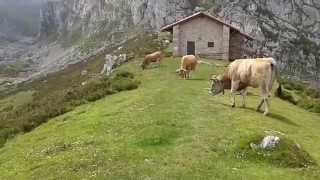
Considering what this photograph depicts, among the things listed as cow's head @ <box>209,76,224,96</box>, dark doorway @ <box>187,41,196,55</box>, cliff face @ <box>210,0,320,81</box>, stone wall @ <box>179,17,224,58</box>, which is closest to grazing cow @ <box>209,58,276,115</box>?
cow's head @ <box>209,76,224,96</box>

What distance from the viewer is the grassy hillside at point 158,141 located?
2184 cm

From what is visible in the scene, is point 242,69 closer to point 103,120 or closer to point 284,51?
point 103,120

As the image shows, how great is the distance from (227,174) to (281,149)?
12.5 ft

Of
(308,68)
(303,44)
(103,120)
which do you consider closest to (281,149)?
(103,120)

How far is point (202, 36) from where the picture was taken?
→ 79375 mm

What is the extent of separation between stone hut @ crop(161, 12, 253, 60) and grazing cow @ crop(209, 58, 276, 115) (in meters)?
40.5

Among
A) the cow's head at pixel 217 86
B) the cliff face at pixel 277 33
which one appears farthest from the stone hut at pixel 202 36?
the cliff face at pixel 277 33

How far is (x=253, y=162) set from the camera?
76.5 feet

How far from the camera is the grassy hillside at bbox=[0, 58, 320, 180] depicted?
21.8 meters

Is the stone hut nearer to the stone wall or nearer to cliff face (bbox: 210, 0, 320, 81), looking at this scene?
Answer: the stone wall

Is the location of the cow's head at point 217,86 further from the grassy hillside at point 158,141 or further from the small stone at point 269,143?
the small stone at point 269,143

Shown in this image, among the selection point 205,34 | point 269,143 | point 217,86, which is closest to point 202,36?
point 205,34

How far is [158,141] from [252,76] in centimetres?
1167

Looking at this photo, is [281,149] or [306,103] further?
[306,103]
